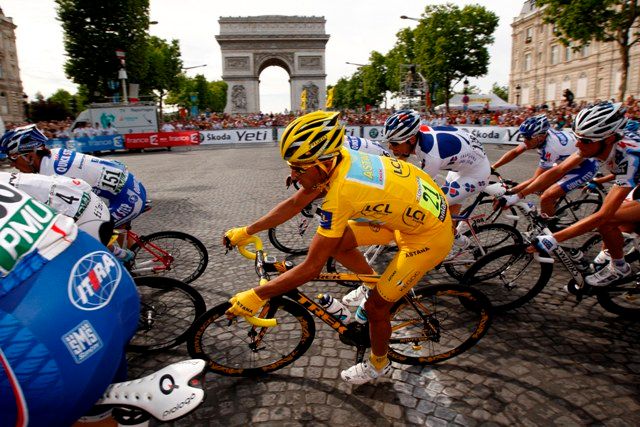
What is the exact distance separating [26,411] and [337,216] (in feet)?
5.30

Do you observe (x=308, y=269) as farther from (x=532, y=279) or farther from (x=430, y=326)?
(x=532, y=279)

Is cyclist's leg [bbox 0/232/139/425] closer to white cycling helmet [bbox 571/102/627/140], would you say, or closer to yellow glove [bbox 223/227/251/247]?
yellow glove [bbox 223/227/251/247]

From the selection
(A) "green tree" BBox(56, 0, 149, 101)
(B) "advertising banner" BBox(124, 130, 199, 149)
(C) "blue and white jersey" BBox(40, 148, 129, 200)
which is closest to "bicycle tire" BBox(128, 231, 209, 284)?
(C) "blue and white jersey" BBox(40, 148, 129, 200)

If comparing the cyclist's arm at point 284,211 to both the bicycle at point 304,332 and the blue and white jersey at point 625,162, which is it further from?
the blue and white jersey at point 625,162

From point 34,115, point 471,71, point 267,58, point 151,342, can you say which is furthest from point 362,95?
point 151,342

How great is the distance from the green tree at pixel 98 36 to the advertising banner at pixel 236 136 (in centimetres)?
1623

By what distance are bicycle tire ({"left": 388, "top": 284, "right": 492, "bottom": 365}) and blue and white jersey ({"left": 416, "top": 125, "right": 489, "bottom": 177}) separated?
1.99m

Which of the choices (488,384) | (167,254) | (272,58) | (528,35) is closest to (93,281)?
(488,384)

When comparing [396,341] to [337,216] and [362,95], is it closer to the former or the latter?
[337,216]

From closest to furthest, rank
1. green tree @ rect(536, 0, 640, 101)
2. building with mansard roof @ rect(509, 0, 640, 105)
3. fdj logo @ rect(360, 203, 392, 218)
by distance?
fdj logo @ rect(360, 203, 392, 218), green tree @ rect(536, 0, 640, 101), building with mansard roof @ rect(509, 0, 640, 105)

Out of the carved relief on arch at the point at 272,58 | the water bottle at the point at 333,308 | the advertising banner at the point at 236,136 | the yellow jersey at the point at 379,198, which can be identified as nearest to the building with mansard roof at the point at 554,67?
the advertising banner at the point at 236,136

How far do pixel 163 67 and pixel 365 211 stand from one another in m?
59.7

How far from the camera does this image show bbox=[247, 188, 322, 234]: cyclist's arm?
3203mm

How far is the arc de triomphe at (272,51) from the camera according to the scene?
204 ft
